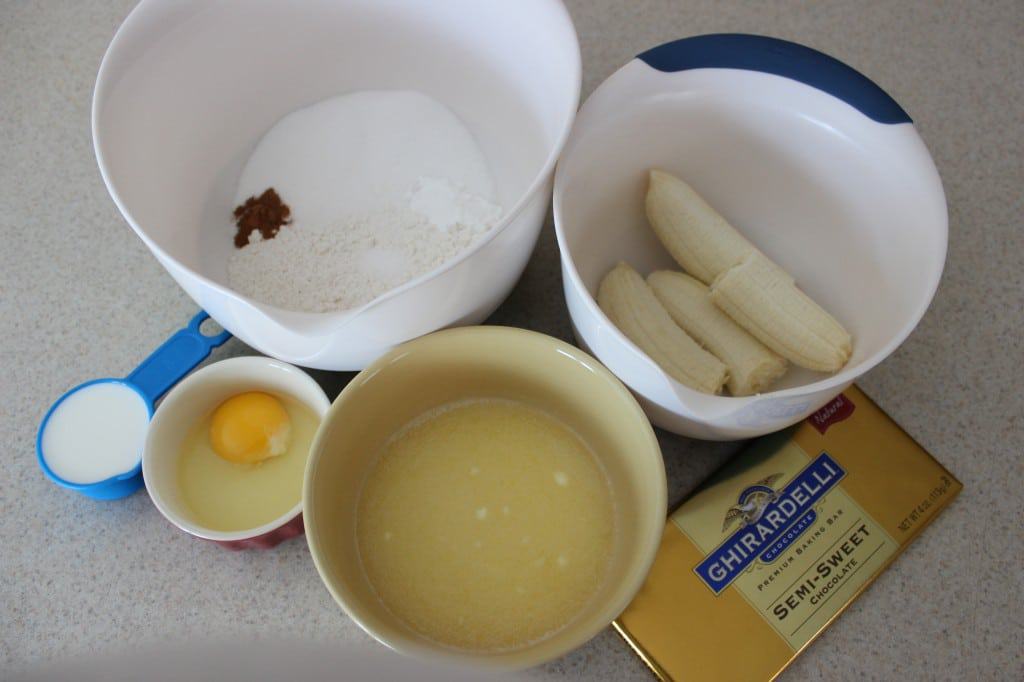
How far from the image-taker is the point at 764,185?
26.2 inches

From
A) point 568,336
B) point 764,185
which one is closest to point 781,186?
point 764,185

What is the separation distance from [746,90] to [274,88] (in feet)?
1.38

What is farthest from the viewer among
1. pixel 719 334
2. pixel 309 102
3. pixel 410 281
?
pixel 309 102

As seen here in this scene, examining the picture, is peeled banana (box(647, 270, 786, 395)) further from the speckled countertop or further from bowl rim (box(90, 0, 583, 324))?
bowl rim (box(90, 0, 583, 324))

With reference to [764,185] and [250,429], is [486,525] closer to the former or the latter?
[250,429]

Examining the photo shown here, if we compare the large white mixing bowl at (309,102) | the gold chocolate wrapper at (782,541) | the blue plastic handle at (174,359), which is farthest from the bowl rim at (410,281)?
the gold chocolate wrapper at (782,541)

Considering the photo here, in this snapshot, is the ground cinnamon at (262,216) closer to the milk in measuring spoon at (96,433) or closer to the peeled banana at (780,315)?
the milk in measuring spoon at (96,433)

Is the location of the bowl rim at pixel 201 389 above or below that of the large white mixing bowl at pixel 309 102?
below

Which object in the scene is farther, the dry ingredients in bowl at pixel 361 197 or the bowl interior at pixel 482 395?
the dry ingredients in bowl at pixel 361 197

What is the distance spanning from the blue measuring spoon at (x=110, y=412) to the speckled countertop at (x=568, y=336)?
3cm

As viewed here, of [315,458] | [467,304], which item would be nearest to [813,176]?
[467,304]

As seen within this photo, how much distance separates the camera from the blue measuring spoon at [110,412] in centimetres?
58

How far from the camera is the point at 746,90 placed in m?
0.61

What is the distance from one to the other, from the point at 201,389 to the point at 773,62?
51cm
